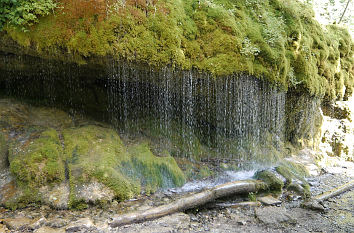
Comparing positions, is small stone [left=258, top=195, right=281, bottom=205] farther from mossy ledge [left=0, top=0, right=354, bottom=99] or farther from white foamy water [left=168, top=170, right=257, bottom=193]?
mossy ledge [left=0, top=0, right=354, bottom=99]

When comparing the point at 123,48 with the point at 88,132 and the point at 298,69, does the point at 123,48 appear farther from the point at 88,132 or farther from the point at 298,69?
the point at 298,69

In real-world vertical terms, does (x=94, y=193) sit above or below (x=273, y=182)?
above

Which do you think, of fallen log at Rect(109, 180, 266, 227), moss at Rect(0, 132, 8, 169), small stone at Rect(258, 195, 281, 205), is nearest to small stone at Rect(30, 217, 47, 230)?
fallen log at Rect(109, 180, 266, 227)

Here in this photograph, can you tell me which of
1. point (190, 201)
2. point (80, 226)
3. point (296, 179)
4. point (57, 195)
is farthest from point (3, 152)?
point (296, 179)

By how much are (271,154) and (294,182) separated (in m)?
2.21

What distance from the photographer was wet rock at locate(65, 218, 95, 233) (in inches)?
152

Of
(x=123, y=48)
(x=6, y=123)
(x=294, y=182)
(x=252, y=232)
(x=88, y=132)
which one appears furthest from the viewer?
(x=294, y=182)

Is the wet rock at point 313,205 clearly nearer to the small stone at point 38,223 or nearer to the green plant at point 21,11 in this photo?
the small stone at point 38,223

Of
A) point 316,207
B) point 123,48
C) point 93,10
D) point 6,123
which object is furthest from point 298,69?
point 6,123

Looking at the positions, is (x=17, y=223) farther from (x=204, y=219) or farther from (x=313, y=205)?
(x=313, y=205)

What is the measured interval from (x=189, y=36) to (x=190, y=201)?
13.9 ft

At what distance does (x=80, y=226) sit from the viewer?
3.92 meters

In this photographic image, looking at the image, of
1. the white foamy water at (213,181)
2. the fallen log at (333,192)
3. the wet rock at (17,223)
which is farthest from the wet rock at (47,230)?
the fallen log at (333,192)

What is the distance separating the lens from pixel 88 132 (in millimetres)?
6383
